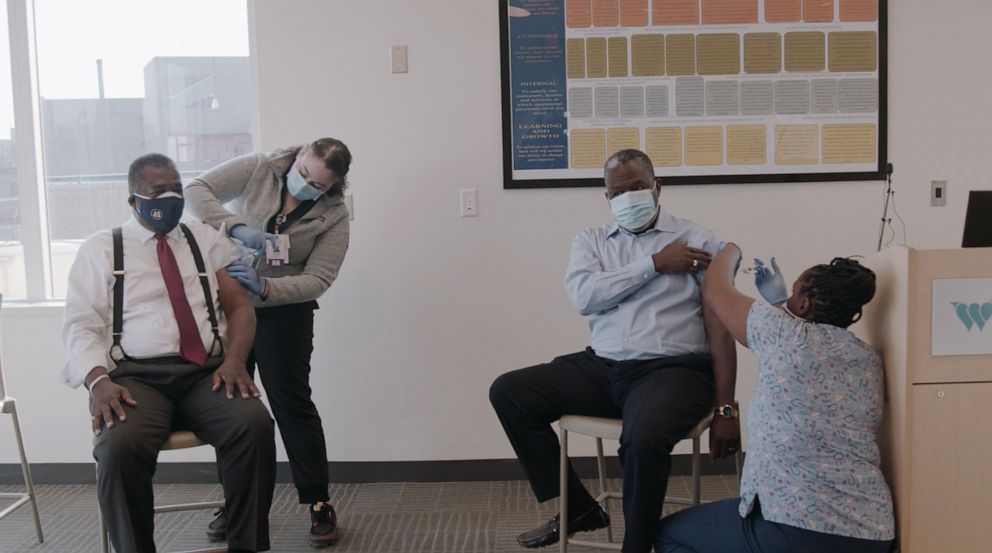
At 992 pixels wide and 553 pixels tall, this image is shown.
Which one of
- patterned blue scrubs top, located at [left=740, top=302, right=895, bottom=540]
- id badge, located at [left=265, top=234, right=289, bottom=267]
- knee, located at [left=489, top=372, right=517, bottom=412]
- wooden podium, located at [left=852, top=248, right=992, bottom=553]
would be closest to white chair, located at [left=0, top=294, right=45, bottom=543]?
id badge, located at [left=265, top=234, right=289, bottom=267]

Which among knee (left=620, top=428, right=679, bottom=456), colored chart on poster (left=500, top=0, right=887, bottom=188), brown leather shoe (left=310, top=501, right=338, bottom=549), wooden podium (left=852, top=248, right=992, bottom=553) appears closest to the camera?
wooden podium (left=852, top=248, right=992, bottom=553)

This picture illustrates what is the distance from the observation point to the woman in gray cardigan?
2.67 metres

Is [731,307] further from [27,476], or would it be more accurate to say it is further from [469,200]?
[27,476]

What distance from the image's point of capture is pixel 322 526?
9.05ft

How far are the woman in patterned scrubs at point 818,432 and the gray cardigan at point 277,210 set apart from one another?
1.53 m

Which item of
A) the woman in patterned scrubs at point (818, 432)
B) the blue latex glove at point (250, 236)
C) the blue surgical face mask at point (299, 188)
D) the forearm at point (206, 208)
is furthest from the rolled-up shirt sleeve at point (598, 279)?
the forearm at point (206, 208)

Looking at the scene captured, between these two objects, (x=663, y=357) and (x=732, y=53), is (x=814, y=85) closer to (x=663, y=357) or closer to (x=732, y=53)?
(x=732, y=53)

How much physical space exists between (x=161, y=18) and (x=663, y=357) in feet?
8.32

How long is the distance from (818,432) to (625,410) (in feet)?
2.12

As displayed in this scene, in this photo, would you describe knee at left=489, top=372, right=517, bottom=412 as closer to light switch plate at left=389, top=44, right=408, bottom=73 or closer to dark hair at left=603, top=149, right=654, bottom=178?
dark hair at left=603, top=149, right=654, bottom=178

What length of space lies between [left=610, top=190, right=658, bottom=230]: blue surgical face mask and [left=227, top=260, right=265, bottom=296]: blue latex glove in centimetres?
112

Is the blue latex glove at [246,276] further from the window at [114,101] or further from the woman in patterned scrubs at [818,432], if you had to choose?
the woman in patterned scrubs at [818,432]

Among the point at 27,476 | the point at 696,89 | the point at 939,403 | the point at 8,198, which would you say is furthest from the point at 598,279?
the point at 8,198

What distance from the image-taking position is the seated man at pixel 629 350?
227cm
